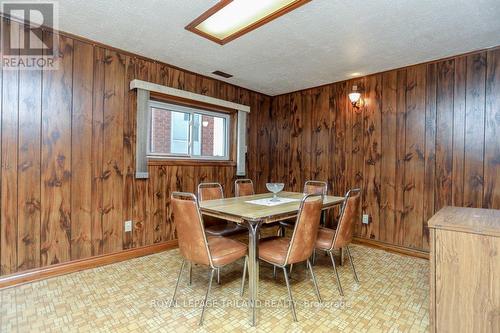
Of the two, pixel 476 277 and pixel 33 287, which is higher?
pixel 476 277

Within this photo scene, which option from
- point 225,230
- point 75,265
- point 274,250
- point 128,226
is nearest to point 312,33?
point 274,250

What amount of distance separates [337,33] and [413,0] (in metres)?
0.63

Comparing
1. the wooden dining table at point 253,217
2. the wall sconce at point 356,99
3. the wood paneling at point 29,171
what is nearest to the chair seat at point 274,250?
the wooden dining table at point 253,217

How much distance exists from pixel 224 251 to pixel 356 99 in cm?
278

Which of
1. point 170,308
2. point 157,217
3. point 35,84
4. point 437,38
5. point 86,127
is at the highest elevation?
point 437,38

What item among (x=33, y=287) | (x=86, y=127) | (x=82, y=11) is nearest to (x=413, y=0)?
(x=82, y=11)

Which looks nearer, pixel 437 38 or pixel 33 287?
pixel 33 287

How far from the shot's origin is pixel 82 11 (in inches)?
81.3

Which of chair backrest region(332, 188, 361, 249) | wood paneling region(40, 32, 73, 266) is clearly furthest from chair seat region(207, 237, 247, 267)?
wood paneling region(40, 32, 73, 266)

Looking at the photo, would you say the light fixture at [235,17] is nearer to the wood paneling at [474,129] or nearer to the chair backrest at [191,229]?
the chair backrest at [191,229]

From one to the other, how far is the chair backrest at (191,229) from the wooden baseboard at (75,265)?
138 cm

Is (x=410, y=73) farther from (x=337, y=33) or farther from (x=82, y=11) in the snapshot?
(x=82, y=11)

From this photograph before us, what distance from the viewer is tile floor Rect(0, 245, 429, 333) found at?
170 centimetres

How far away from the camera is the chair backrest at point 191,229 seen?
1679 millimetres
